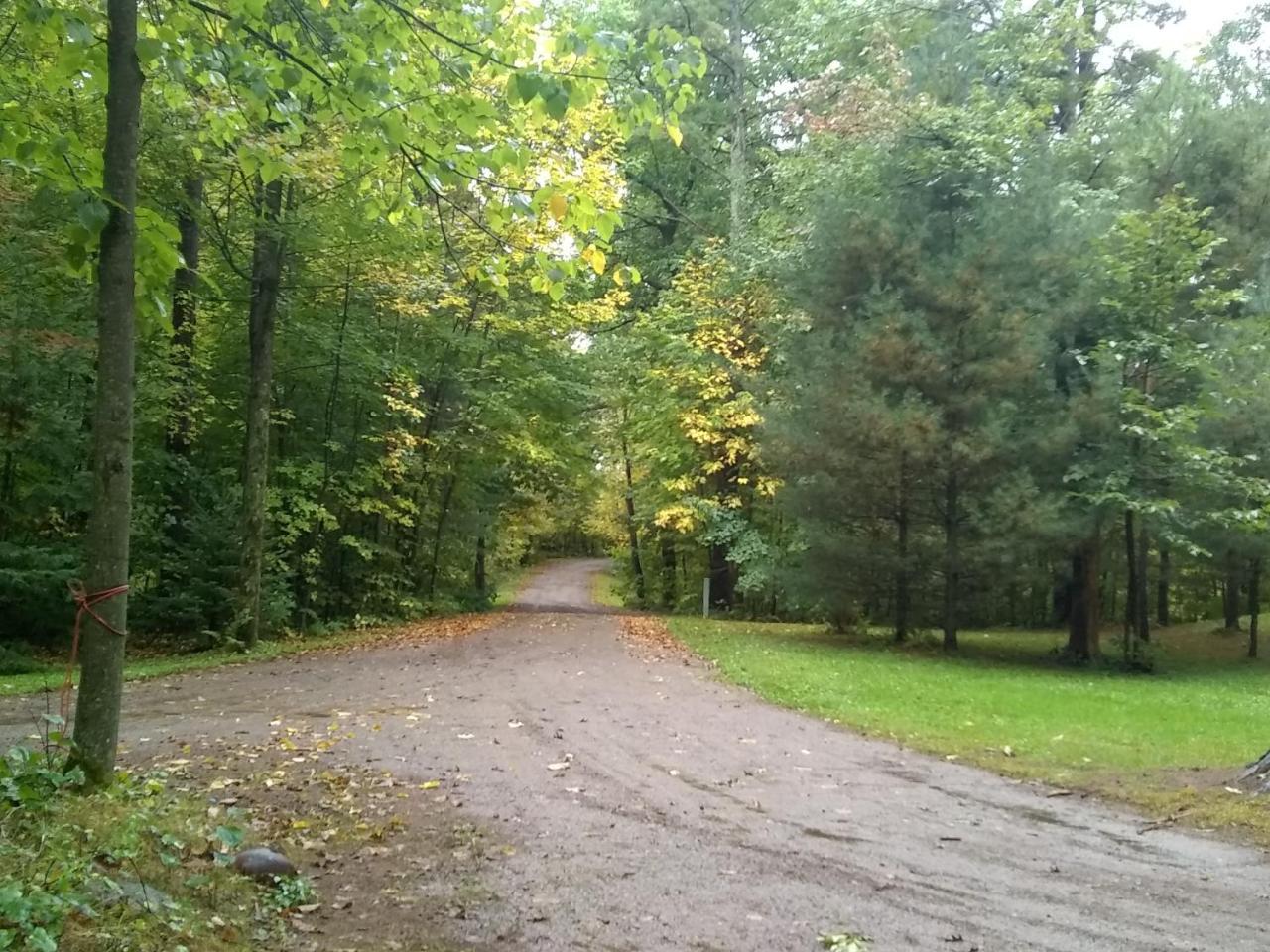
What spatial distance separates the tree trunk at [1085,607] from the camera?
20.2 meters

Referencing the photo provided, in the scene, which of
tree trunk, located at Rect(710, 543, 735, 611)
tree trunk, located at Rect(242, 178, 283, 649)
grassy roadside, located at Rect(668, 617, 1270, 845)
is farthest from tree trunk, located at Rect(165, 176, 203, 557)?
tree trunk, located at Rect(710, 543, 735, 611)

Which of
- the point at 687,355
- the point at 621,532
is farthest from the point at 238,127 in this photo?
the point at 621,532

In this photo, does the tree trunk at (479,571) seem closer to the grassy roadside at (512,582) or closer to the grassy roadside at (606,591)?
the grassy roadside at (512,582)

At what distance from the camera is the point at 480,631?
2023 cm

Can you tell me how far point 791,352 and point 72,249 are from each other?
1713cm

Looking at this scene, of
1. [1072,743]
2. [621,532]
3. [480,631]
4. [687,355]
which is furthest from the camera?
[621,532]

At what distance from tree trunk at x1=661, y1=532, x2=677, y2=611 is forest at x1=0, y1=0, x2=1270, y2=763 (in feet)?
15.2

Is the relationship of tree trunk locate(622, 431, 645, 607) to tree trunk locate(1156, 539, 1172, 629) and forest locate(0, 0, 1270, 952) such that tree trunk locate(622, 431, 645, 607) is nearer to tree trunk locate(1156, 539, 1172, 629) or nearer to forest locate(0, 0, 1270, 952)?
forest locate(0, 0, 1270, 952)

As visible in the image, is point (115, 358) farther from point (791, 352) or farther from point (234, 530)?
point (791, 352)

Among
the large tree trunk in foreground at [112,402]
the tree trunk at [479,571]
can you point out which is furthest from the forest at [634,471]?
the tree trunk at [479,571]

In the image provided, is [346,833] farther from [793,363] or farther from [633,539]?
[633,539]

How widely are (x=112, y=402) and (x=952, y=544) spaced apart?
1637cm

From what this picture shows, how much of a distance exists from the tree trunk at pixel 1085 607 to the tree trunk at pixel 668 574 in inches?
569

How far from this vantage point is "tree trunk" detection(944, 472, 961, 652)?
18812mm
